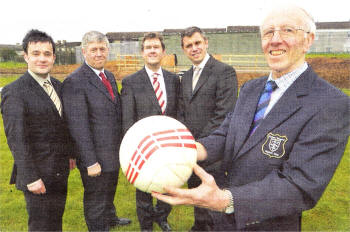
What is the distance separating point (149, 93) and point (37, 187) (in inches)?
84.0

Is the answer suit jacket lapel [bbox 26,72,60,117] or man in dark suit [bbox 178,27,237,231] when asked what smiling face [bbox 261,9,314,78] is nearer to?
man in dark suit [bbox 178,27,237,231]

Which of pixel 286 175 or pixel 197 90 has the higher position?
pixel 197 90

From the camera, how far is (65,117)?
3.97m

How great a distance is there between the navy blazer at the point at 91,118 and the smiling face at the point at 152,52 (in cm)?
83

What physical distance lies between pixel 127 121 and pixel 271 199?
2.92 meters

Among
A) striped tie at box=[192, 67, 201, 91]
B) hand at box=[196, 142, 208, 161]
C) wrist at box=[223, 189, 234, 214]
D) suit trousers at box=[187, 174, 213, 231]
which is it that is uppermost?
striped tie at box=[192, 67, 201, 91]

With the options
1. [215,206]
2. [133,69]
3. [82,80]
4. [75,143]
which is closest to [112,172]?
[75,143]

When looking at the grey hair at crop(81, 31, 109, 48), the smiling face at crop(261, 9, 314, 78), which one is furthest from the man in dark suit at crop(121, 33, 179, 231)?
the smiling face at crop(261, 9, 314, 78)

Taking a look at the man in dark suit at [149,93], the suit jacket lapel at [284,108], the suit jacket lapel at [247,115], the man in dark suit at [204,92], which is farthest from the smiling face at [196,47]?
the suit jacket lapel at [284,108]

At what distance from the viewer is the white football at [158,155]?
85.0 inches

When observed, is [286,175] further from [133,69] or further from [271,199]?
[133,69]

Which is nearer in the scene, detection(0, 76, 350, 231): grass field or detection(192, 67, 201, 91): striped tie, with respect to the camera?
detection(192, 67, 201, 91): striped tie

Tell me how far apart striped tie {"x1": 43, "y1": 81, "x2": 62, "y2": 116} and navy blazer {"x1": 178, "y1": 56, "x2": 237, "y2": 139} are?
1.97 m

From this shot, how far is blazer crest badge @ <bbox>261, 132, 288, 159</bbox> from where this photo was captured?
1999 millimetres
